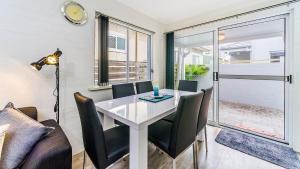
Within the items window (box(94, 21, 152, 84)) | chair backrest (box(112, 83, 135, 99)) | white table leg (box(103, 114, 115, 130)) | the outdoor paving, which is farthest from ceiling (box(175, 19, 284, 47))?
white table leg (box(103, 114, 115, 130))

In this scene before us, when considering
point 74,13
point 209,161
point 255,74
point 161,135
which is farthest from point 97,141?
point 255,74

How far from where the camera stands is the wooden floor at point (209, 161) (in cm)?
175

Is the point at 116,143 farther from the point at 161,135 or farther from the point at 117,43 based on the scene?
the point at 117,43

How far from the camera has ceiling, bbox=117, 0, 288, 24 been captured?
2492 mm

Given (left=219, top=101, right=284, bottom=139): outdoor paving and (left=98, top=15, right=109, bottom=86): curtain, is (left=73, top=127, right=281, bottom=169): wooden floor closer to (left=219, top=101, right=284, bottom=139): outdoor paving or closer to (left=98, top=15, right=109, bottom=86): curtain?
(left=219, top=101, right=284, bottom=139): outdoor paving

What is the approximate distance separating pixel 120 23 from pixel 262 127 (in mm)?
3442

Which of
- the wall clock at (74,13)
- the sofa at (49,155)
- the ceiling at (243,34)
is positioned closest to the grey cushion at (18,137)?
the sofa at (49,155)

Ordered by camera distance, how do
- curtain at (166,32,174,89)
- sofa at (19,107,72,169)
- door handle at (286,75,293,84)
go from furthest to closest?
curtain at (166,32,174,89)
door handle at (286,75,293,84)
sofa at (19,107,72,169)

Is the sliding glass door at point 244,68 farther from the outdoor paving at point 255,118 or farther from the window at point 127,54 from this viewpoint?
the window at point 127,54

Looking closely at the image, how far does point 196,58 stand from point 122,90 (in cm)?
207

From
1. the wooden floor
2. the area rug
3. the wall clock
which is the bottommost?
the wooden floor

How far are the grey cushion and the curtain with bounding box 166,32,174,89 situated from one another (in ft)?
9.59

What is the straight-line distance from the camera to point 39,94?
5.56 feet

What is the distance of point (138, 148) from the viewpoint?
1.19 m
